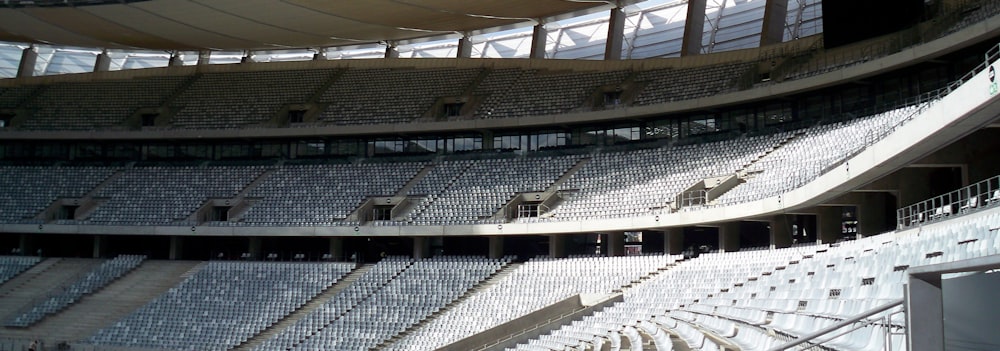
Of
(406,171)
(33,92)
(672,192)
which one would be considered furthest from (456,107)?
(33,92)

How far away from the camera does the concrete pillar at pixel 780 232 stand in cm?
2797

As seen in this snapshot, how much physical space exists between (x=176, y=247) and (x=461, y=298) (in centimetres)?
1623

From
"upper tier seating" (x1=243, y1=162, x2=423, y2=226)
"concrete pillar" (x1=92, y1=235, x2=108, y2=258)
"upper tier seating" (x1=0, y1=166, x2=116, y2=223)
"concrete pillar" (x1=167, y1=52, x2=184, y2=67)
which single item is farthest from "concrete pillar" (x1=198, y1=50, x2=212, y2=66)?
"concrete pillar" (x1=92, y1=235, x2=108, y2=258)

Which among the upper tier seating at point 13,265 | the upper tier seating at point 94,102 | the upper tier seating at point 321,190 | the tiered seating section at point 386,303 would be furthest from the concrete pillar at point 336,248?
the upper tier seating at point 94,102

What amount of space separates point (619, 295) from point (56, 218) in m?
27.3

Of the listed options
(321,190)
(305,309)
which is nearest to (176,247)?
(321,190)

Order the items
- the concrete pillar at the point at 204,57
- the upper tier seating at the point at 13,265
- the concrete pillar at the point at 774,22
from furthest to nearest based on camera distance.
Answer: the concrete pillar at the point at 204,57, the upper tier seating at the point at 13,265, the concrete pillar at the point at 774,22

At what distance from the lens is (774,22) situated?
35875mm

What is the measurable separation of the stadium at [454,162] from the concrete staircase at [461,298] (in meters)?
0.13

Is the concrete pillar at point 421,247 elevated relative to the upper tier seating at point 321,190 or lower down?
lower down

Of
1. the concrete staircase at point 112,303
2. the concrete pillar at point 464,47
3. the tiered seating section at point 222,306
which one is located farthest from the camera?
the concrete pillar at point 464,47

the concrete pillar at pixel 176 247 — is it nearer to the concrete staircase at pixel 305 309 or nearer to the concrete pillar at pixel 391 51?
the concrete staircase at pixel 305 309

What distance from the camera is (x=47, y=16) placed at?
42312 mm

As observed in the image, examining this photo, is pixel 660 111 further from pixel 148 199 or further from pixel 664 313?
pixel 148 199
